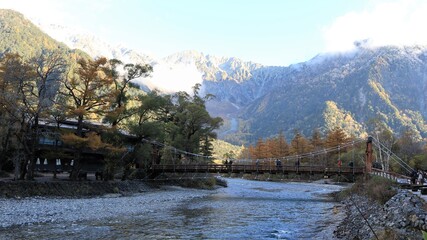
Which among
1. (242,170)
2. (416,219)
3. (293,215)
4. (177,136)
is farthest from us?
(177,136)

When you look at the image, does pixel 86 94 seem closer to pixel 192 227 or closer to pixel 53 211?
pixel 53 211

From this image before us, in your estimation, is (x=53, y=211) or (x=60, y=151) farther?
(x=60, y=151)

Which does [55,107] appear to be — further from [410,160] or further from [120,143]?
[410,160]

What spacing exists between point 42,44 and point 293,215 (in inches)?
7896

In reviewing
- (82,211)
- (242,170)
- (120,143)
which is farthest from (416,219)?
(242,170)

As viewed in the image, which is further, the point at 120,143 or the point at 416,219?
the point at 120,143

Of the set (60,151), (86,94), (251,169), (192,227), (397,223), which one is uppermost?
(86,94)

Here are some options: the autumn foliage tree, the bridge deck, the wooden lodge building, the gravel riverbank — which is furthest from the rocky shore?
the bridge deck

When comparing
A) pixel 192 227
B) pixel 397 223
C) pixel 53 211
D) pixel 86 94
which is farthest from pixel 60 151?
pixel 397 223

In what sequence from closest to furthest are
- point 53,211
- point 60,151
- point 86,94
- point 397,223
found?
point 397,223, point 53,211, point 86,94, point 60,151

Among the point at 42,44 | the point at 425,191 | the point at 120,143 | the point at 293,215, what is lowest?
the point at 293,215

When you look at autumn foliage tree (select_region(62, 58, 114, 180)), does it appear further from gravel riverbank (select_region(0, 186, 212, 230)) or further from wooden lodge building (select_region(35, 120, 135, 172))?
gravel riverbank (select_region(0, 186, 212, 230))

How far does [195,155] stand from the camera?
53.4m

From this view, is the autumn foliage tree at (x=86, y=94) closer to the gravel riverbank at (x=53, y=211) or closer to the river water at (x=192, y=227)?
the gravel riverbank at (x=53, y=211)
